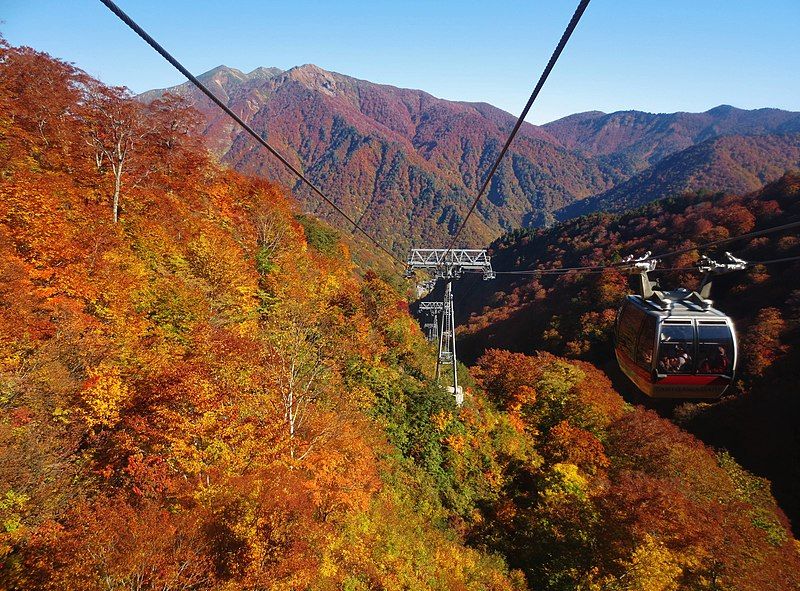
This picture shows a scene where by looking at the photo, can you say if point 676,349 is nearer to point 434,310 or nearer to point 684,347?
point 684,347


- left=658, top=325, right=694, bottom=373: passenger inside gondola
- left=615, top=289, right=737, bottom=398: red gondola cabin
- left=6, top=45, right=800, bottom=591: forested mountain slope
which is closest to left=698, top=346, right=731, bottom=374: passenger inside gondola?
left=615, top=289, right=737, bottom=398: red gondola cabin

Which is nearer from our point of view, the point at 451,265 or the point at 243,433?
the point at 243,433

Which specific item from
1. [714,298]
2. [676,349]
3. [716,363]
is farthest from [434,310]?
[714,298]

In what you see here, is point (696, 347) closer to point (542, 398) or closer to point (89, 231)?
point (89, 231)

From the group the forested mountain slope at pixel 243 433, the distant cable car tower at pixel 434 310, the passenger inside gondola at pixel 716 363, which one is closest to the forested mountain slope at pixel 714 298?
the forested mountain slope at pixel 243 433

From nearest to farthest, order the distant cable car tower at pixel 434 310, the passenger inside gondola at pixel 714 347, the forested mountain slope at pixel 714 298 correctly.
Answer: the passenger inside gondola at pixel 714 347, the distant cable car tower at pixel 434 310, the forested mountain slope at pixel 714 298

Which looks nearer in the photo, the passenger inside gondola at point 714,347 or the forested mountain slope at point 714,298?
the passenger inside gondola at point 714,347

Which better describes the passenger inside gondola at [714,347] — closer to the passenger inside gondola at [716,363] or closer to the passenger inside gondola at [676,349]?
the passenger inside gondola at [716,363]
